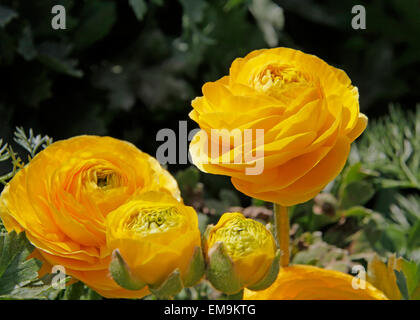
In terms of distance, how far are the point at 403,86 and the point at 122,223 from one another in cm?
60

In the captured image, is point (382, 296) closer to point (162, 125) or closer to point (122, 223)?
point (122, 223)

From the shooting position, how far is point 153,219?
0.26 m

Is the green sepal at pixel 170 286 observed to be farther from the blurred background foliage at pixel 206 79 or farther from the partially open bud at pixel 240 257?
the blurred background foliage at pixel 206 79

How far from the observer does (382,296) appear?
12.5 inches

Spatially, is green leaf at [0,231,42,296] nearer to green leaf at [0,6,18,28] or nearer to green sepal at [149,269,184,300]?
green sepal at [149,269,184,300]

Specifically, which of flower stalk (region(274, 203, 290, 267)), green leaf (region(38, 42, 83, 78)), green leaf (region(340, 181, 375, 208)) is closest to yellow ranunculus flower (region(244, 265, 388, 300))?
flower stalk (region(274, 203, 290, 267))

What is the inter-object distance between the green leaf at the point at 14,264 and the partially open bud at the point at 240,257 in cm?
9

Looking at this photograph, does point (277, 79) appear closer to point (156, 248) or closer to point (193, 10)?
point (156, 248)

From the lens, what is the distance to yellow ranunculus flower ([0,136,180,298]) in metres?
0.29

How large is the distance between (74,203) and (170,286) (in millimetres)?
70

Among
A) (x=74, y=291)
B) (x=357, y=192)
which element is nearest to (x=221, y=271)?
(x=74, y=291)

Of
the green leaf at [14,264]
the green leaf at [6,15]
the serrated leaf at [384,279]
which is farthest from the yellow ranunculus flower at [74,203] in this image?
the green leaf at [6,15]

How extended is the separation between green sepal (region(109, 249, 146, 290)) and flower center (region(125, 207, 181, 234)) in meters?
0.01
